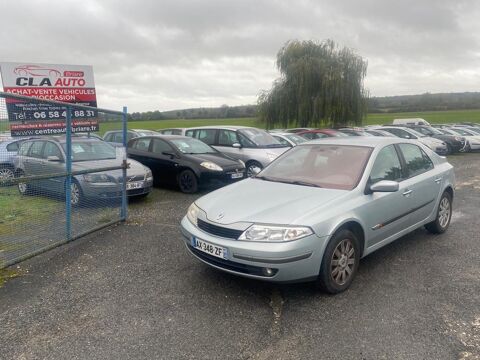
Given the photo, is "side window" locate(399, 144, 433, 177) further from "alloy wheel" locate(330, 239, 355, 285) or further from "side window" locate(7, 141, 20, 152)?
"side window" locate(7, 141, 20, 152)

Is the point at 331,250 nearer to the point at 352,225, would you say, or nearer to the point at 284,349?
the point at 352,225

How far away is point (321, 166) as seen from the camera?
4406mm

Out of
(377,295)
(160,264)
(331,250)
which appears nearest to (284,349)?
(331,250)

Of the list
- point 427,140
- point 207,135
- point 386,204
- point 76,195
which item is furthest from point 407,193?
point 427,140

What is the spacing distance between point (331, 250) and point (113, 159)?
3993mm

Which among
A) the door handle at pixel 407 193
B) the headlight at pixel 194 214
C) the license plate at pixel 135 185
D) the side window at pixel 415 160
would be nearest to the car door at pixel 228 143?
the license plate at pixel 135 185

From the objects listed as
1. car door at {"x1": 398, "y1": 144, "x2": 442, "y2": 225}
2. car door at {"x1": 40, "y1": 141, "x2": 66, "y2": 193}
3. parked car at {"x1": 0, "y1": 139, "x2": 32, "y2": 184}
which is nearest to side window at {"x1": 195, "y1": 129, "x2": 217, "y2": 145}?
car door at {"x1": 40, "y1": 141, "x2": 66, "y2": 193}

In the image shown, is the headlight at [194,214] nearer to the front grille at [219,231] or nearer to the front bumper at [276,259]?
the front grille at [219,231]

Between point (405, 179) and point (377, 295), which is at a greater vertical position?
point (405, 179)

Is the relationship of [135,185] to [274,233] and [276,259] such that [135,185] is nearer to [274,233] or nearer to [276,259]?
[274,233]

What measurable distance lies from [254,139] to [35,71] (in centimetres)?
564

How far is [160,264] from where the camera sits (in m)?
4.38

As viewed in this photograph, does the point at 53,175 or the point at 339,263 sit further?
the point at 53,175

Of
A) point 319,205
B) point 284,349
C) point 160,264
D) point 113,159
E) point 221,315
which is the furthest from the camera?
point 113,159
